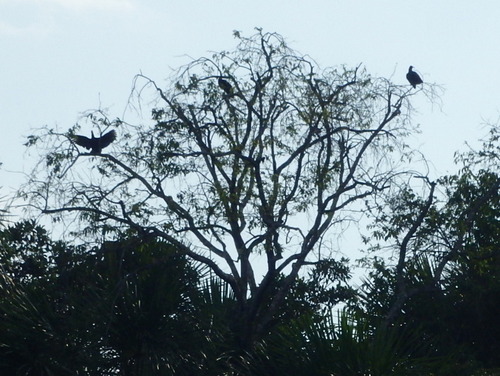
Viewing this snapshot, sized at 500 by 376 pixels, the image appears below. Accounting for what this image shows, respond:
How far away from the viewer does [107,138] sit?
1460 centimetres

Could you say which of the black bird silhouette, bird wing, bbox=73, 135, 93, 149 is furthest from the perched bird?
bird wing, bbox=73, 135, 93, 149

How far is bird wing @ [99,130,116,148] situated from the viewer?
14.6 meters

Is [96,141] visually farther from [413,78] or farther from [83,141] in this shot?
[413,78]

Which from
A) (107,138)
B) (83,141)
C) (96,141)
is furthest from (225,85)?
(83,141)

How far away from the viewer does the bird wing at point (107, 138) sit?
14578mm

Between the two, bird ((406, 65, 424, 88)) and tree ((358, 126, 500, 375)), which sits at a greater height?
bird ((406, 65, 424, 88))

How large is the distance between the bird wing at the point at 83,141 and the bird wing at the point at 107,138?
0.15 metres

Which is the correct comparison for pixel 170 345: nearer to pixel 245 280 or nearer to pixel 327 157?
pixel 245 280

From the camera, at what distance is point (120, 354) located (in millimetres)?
12352

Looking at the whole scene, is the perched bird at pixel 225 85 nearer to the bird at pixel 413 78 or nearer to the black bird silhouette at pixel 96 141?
the black bird silhouette at pixel 96 141

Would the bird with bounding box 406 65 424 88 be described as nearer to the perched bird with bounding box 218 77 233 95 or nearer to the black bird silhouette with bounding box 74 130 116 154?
the perched bird with bounding box 218 77 233 95

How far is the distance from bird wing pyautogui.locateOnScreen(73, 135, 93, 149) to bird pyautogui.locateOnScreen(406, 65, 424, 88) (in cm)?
440

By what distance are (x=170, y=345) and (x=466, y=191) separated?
4.66m

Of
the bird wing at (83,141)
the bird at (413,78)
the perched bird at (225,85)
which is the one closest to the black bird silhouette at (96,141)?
the bird wing at (83,141)
